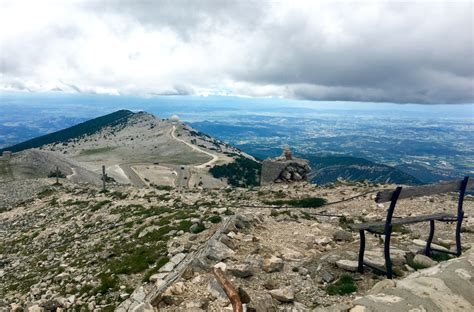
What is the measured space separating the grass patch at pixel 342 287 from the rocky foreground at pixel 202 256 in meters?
0.03

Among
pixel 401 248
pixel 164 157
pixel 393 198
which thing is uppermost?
pixel 393 198

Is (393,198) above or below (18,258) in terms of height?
above

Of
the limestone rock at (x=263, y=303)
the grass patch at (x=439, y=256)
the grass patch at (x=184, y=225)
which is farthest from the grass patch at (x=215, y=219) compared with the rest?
the grass patch at (x=439, y=256)

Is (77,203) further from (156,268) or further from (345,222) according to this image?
(345,222)

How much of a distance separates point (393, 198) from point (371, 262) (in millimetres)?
2439

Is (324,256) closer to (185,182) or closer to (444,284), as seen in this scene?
(444,284)

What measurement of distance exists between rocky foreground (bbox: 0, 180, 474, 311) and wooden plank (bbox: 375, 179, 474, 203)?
2263 millimetres

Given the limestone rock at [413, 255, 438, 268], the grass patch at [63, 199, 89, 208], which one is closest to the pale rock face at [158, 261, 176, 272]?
the limestone rock at [413, 255, 438, 268]

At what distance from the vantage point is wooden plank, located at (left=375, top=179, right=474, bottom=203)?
9.61 metres

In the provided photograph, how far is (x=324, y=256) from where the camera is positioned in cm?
1167

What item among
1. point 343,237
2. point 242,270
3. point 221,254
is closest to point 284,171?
point 343,237

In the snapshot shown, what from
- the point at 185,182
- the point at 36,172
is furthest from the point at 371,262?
the point at 185,182

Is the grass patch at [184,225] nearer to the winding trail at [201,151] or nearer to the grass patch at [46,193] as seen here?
the grass patch at [46,193]

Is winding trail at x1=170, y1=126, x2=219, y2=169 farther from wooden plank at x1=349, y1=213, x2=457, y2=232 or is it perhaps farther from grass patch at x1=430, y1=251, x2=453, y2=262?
wooden plank at x1=349, y1=213, x2=457, y2=232
